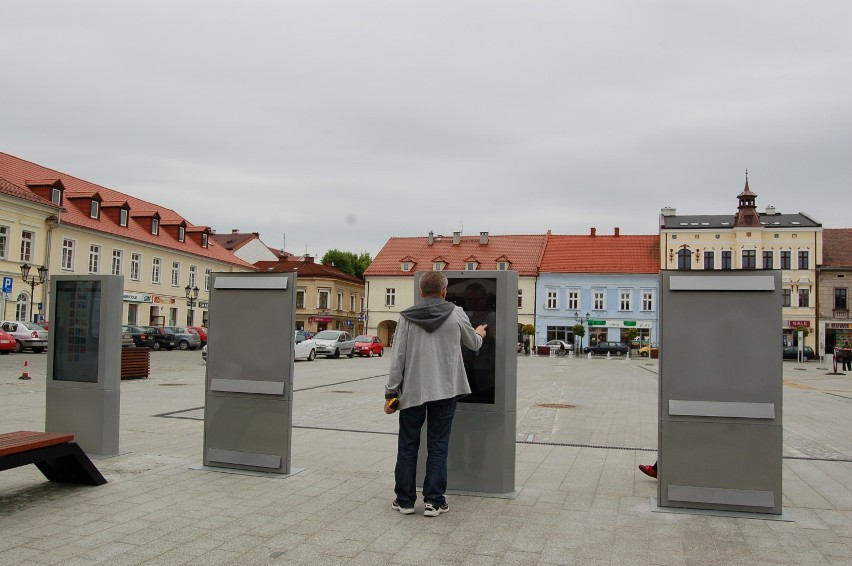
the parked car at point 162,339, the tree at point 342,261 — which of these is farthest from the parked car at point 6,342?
the tree at point 342,261

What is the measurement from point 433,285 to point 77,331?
12.7 feet

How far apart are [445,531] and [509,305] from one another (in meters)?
1.86

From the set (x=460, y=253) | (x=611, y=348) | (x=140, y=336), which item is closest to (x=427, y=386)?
(x=140, y=336)

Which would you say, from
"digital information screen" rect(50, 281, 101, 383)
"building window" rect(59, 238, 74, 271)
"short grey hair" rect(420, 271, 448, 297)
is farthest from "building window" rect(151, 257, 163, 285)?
"short grey hair" rect(420, 271, 448, 297)

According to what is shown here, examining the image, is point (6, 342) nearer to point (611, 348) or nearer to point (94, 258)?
point (94, 258)

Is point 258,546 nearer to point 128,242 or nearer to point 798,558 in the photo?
point 798,558

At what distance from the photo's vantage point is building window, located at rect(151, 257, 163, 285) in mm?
51494

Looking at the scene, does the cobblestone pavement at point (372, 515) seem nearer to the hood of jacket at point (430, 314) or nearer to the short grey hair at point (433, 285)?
the hood of jacket at point (430, 314)

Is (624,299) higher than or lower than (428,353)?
higher

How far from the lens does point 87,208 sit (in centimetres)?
4575

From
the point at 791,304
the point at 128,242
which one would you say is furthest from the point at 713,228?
the point at 128,242

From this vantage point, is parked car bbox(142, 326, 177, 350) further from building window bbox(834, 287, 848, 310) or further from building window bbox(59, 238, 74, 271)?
building window bbox(834, 287, 848, 310)

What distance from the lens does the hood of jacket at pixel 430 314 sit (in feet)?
17.8

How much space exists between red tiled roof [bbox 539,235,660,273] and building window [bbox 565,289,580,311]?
1.78 metres
